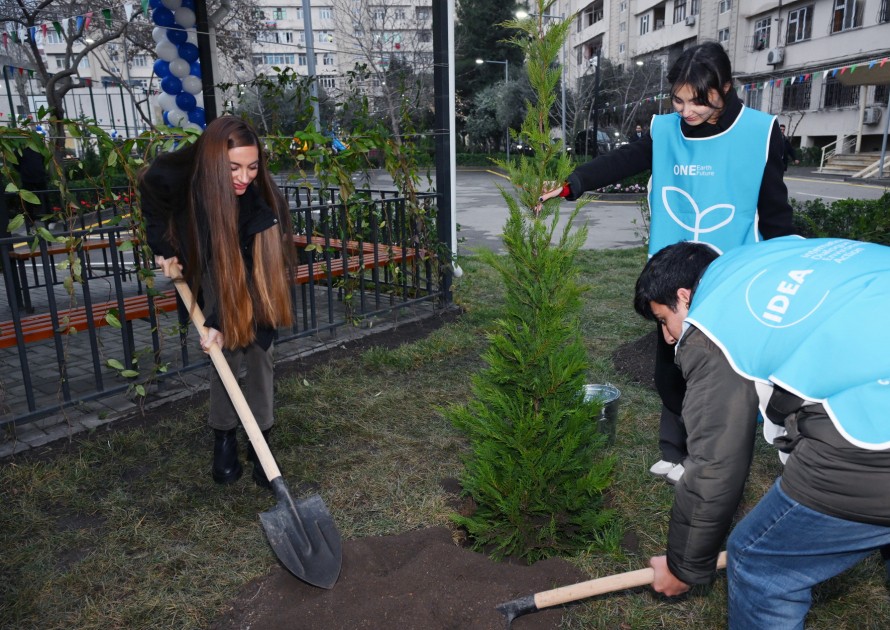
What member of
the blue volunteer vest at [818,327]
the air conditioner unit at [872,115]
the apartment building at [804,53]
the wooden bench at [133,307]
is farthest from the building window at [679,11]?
the blue volunteer vest at [818,327]

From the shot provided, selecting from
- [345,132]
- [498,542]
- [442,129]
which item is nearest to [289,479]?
[498,542]

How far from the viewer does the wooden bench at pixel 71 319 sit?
350 centimetres

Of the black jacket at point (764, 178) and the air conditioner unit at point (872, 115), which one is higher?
the air conditioner unit at point (872, 115)

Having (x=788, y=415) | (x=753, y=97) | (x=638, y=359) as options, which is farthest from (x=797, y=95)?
(x=788, y=415)

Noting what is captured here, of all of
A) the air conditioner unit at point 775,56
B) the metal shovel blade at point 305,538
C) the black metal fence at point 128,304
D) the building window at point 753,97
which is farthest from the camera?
the building window at point 753,97

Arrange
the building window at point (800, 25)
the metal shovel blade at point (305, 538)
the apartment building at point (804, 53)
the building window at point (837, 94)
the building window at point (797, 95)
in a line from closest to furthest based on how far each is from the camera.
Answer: the metal shovel blade at point (305, 538) → the apartment building at point (804, 53) → the building window at point (837, 94) → the building window at point (800, 25) → the building window at point (797, 95)

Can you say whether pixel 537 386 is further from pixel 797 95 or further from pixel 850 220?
pixel 797 95

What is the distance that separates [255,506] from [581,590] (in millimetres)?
1592

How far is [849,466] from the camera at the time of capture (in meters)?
1.33

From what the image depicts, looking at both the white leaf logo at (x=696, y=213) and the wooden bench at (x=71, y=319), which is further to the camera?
the wooden bench at (x=71, y=319)

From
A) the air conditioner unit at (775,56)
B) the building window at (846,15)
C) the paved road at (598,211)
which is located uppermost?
the building window at (846,15)

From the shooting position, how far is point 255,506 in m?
2.87

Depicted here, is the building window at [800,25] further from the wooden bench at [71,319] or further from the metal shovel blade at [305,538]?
the metal shovel blade at [305,538]

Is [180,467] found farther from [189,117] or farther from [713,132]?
[189,117]
